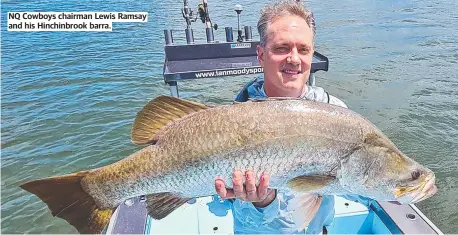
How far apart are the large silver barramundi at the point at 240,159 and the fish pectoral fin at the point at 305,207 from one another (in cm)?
8

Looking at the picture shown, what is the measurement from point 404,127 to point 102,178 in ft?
27.9

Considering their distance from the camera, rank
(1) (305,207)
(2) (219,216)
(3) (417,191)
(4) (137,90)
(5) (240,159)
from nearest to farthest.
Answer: (5) (240,159), (3) (417,191), (1) (305,207), (2) (219,216), (4) (137,90)

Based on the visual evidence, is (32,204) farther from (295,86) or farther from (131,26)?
(131,26)

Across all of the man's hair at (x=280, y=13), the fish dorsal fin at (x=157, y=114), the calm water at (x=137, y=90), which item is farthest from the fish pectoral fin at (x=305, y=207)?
the calm water at (x=137, y=90)

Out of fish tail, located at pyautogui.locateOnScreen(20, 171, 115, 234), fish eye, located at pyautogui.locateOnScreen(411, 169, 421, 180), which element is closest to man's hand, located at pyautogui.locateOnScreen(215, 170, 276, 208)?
fish tail, located at pyautogui.locateOnScreen(20, 171, 115, 234)

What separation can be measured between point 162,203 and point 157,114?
48cm

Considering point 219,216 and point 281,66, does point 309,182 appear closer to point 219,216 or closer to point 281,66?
point 281,66

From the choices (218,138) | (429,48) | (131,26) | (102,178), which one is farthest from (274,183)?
(131,26)

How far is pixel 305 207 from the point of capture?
2193mm

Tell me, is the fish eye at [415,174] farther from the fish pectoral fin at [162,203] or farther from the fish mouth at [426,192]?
the fish pectoral fin at [162,203]

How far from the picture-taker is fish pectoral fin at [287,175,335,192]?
1.92 meters

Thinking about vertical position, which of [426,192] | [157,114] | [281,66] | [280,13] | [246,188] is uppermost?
[280,13]

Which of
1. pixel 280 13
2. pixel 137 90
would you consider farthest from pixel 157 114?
pixel 137 90

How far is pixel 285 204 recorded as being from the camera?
2.37 meters
